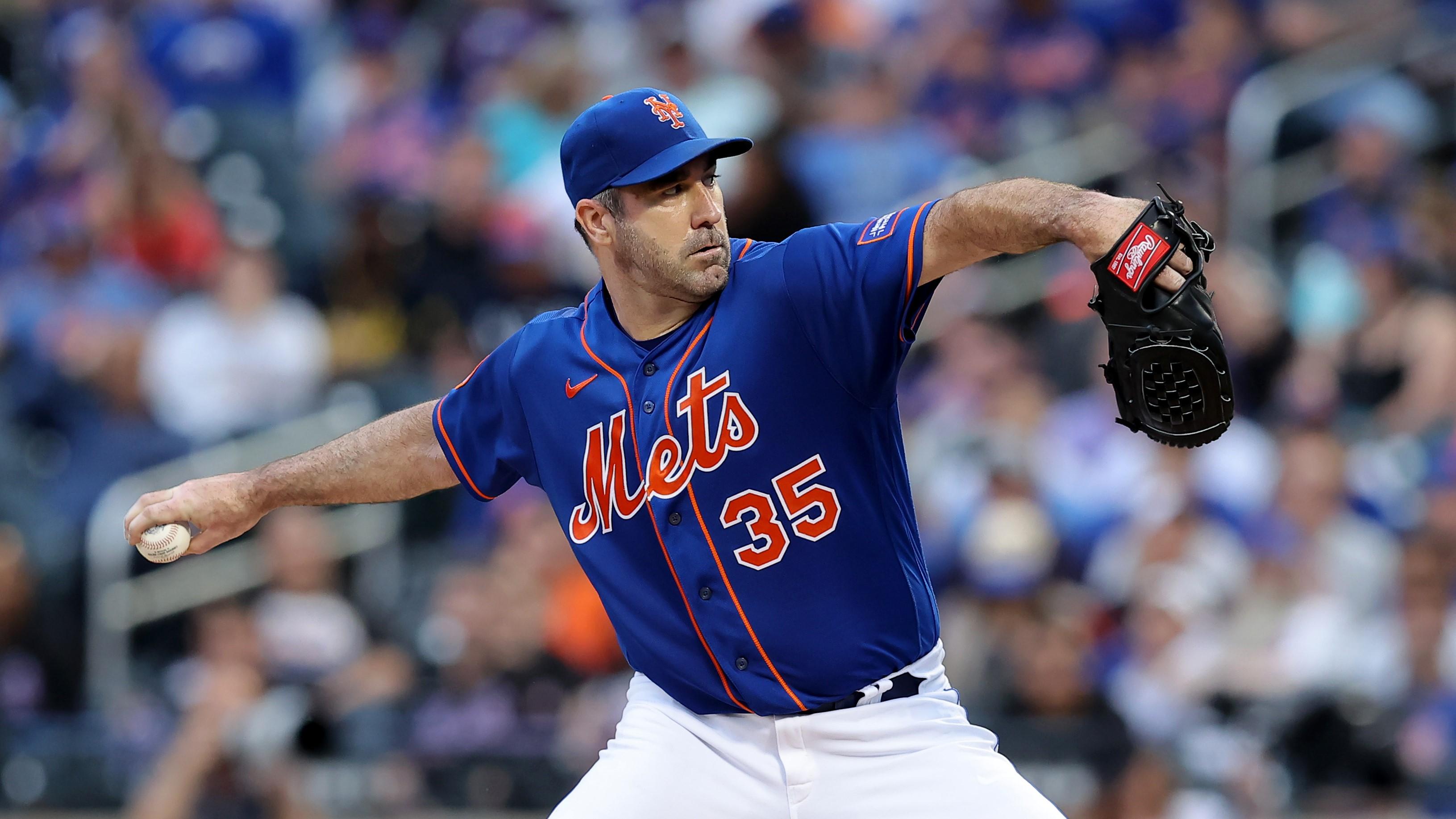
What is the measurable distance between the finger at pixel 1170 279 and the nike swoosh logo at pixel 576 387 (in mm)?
1378

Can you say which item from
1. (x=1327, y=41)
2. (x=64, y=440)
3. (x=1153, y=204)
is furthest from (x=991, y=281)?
(x=1153, y=204)

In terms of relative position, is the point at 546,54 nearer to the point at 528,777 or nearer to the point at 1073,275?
the point at 1073,275

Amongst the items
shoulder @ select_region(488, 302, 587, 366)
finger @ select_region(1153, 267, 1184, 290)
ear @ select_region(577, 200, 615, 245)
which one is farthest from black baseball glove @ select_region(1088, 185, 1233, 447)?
shoulder @ select_region(488, 302, 587, 366)

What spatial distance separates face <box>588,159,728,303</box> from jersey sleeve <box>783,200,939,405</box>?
0.66 ft

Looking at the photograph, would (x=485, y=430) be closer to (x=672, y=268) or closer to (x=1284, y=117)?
(x=672, y=268)

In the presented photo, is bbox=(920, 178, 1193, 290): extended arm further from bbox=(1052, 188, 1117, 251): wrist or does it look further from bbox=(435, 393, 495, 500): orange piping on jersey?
bbox=(435, 393, 495, 500): orange piping on jersey

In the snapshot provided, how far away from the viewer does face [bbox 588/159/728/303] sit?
12.4ft

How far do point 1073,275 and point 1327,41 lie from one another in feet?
6.17

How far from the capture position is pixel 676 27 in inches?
408

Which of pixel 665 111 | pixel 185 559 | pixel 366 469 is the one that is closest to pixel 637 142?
pixel 665 111

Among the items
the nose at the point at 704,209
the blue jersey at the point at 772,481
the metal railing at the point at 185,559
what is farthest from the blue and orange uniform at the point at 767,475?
the metal railing at the point at 185,559

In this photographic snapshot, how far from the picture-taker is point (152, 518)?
3979 millimetres

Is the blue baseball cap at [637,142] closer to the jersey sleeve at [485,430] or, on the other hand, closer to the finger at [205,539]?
the jersey sleeve at [485,430]

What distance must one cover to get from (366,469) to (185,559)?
4596 millimetres
